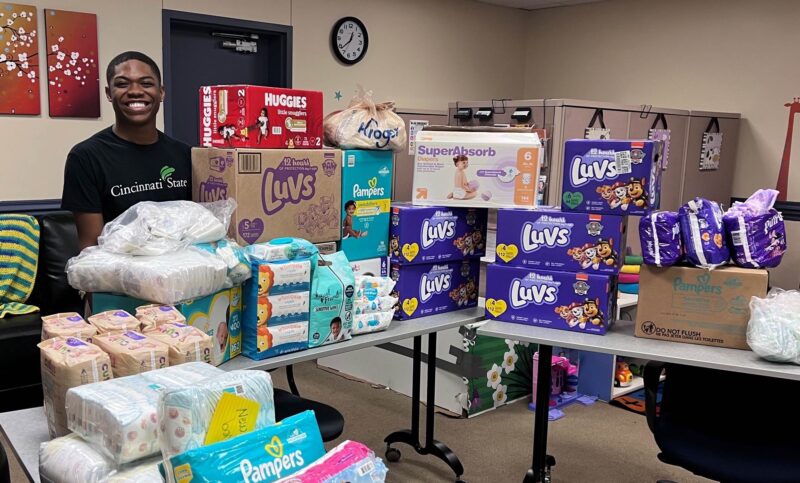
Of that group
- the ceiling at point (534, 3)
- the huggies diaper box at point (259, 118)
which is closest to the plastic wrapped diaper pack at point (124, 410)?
the huggies diaper box at point (259, 118)

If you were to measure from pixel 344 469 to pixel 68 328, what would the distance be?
82cm

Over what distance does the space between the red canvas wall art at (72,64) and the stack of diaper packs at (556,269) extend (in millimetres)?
2764

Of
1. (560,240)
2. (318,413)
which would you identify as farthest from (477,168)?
(318,413)

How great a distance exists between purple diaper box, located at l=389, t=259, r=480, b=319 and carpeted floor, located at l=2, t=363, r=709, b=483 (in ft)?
2.67

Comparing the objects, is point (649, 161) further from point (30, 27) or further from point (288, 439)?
point (30, 27)

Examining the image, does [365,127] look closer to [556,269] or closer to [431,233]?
[431,233]

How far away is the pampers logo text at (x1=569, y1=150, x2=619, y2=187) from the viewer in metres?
2.18

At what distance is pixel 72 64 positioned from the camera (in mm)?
3812

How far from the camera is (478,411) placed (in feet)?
11.5

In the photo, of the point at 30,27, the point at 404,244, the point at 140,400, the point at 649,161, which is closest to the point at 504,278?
the point at 404,244

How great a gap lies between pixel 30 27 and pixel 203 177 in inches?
85.2

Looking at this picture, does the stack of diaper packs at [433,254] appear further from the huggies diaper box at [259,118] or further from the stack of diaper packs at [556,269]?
the huggies diaper box at [259,118]

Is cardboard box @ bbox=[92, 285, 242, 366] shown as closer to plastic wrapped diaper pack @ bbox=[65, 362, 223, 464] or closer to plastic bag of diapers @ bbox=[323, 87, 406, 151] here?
plastic wrapped diaper pack @ bbox=[65, 362, 223, 464]

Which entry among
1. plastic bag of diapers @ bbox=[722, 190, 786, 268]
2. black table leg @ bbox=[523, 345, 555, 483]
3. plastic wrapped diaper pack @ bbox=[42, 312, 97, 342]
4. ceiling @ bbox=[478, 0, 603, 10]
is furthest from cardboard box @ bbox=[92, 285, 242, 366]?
ceiling @ bbox=[478, 0, 603, 10]
